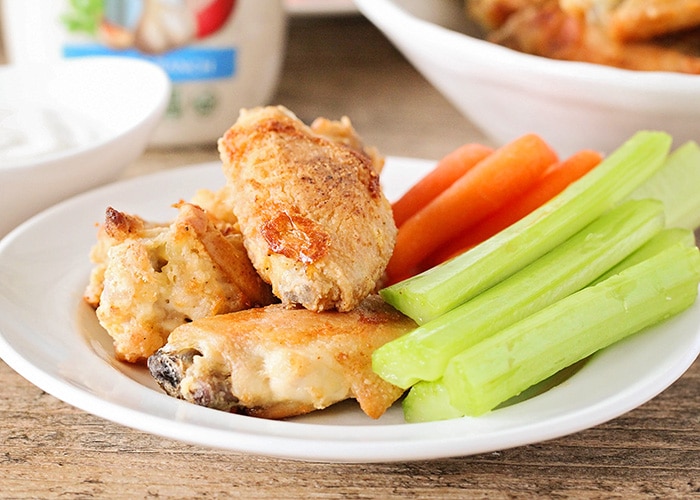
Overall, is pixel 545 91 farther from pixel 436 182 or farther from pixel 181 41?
pixel 181 41

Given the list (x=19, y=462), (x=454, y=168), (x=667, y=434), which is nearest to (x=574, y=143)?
(x=454, y=168)

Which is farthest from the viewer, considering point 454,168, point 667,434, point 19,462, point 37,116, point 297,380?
point 37,116

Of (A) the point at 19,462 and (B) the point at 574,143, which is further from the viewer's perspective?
(B) the point at 574,143

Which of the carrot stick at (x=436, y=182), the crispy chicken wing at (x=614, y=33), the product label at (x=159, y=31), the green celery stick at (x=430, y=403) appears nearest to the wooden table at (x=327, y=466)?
the green celery stick at (x=430, y=403)

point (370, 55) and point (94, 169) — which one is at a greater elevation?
point (94, 169)

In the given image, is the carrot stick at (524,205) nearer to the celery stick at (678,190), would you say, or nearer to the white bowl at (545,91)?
the celery stick at (678,190)

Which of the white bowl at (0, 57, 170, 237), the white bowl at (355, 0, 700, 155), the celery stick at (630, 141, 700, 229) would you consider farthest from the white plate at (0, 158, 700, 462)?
the white bowl at (355, 0, 700, 155)

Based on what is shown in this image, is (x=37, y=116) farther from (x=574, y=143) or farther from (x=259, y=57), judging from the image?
(x=574, y=143)
